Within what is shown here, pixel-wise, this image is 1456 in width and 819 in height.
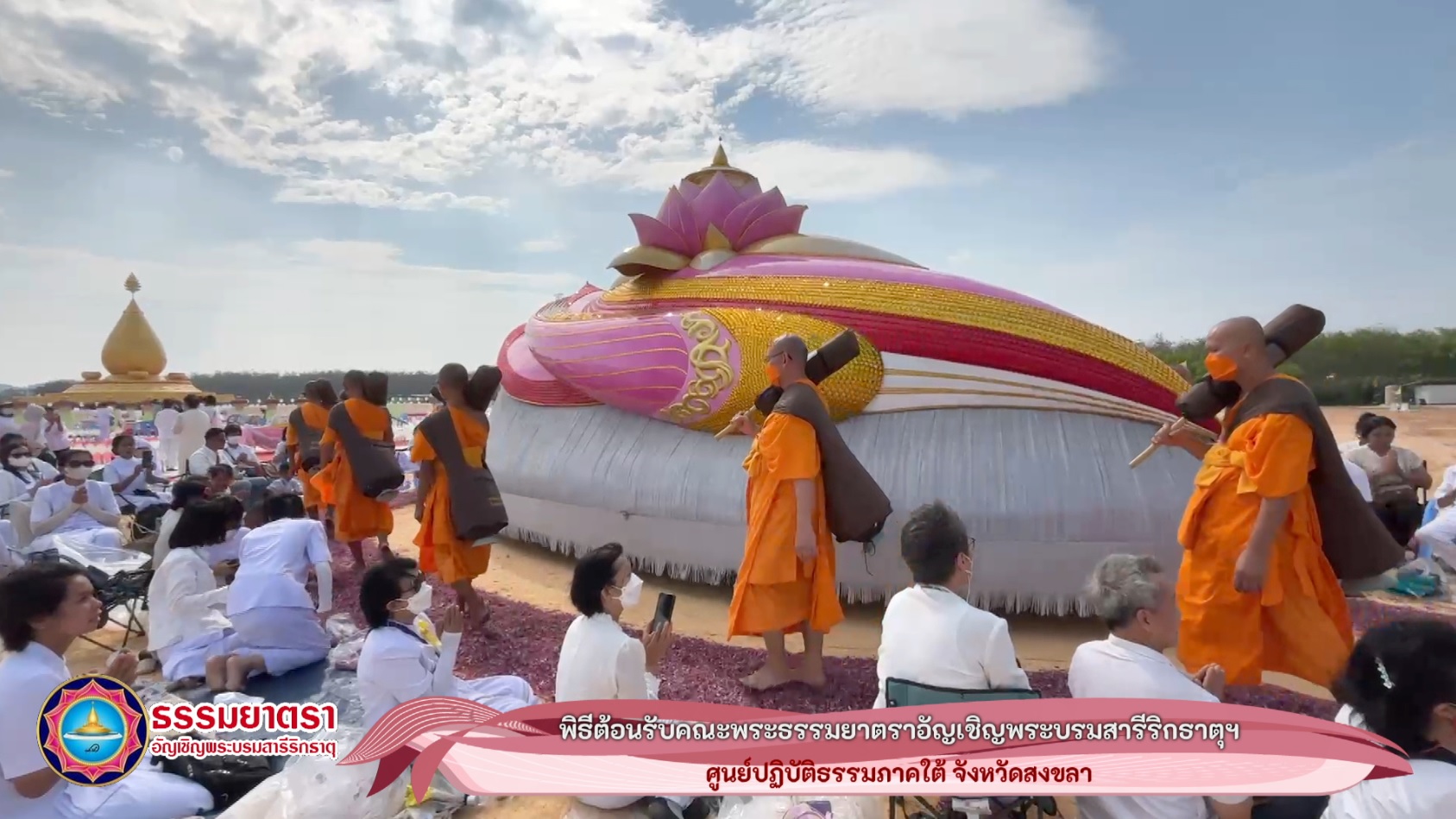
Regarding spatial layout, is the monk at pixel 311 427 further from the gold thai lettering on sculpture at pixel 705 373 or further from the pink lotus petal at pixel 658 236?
the gold thai lettering on sculpture at pixel 705 373

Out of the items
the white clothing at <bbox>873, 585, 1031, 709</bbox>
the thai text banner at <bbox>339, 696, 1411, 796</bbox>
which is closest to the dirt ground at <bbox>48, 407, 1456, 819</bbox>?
the thai text banner at <bbox>339, 696, 1411, 796</bbox>

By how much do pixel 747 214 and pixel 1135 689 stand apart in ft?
14.6

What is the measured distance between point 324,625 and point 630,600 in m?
2.67

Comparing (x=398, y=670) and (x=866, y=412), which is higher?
(x=866, y=412)

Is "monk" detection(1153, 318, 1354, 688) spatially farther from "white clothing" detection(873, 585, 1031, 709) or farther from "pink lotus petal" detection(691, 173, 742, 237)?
"pink lotus petal" detection(691, 173, 742, 237)

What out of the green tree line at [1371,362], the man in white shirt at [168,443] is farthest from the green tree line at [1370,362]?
the man in white shirt at [168,443]

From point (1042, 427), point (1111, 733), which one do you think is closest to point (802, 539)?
point (1111, 733)

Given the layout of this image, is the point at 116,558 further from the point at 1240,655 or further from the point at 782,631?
the point at 1240,655

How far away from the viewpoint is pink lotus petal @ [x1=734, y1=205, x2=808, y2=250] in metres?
5.63

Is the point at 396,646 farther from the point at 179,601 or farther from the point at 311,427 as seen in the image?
the point at 311,427

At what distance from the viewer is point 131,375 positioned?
18266 mm

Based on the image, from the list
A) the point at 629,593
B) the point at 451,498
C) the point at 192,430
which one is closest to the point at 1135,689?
the point at 629,593

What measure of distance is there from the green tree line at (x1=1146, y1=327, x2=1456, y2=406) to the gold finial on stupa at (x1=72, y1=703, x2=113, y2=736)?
3339 centimetres

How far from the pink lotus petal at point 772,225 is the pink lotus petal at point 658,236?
447 mm
